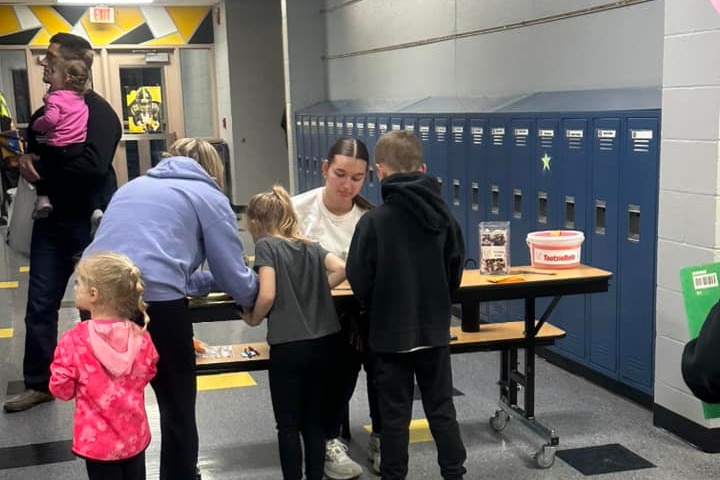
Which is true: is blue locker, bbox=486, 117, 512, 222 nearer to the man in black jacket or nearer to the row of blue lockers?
the row of blue lockers

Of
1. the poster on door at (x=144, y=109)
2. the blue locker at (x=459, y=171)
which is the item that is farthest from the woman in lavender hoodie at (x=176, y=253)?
the poster on door at (x=144, y=109)

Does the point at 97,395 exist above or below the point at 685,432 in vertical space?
above

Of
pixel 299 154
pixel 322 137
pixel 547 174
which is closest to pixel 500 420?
pixel 547 174

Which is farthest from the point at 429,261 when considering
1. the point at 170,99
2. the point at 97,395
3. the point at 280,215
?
the point at 170,99

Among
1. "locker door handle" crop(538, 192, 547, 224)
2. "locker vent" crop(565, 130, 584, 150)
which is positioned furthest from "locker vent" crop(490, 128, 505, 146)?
"locker vent" crop(565, 130, 584, 150)

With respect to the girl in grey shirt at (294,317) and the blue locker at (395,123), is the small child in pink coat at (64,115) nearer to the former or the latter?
the girl in grey shirt at (294,317)

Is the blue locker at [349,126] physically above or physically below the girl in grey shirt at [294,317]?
above

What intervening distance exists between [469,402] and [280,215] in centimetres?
179

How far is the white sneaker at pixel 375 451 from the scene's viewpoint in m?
3.55

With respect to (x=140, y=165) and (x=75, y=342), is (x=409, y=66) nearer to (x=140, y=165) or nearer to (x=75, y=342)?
(x=75, y=342)

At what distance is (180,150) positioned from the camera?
9.89 feet

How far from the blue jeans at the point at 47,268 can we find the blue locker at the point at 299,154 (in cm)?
520

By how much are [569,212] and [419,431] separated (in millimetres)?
1550

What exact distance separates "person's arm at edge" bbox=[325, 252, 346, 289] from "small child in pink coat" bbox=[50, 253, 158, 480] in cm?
73
